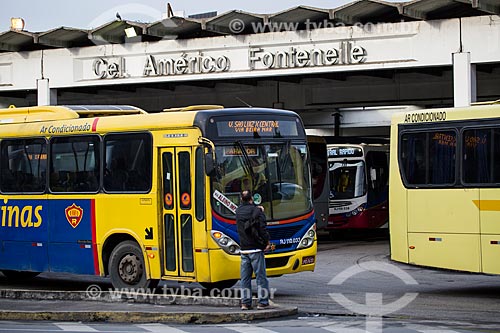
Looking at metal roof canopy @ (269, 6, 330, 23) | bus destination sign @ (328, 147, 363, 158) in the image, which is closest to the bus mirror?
metal roof canopy @ (269, 6, 330, 23)

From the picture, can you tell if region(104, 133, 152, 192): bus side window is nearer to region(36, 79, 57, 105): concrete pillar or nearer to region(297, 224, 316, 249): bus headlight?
region(297, 224, 316, 249): bus headlight

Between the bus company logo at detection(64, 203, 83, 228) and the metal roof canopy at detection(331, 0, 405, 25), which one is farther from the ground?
the metal roof canopy at detection(331, 0, 405, 25)

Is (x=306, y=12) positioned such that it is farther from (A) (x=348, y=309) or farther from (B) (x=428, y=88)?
(A) (x=348, y=309)

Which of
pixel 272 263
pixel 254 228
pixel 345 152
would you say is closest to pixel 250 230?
pixel 254 228

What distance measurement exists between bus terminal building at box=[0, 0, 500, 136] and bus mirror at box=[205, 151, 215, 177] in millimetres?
12165

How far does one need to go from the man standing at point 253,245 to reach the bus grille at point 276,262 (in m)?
1.26

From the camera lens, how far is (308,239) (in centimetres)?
1698

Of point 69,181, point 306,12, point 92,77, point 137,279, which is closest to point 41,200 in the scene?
point 69,181

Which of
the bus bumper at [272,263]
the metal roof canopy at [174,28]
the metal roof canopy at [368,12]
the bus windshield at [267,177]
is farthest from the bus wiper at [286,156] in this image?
the metal roof canopy at [174,28]

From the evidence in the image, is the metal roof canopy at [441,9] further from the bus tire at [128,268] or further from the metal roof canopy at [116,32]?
the bus tire at [128,268]

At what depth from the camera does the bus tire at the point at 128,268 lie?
17.1 m

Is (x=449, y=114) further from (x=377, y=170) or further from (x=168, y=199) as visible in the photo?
(x=377, y=170)

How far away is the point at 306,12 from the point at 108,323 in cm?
1613

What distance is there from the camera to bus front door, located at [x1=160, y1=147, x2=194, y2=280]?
16422 mm
